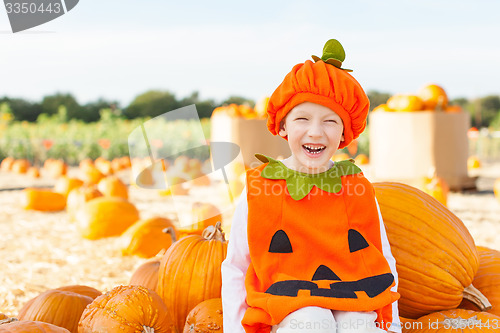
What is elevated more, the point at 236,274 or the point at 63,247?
the point at 236,274

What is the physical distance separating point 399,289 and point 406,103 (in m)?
6.32

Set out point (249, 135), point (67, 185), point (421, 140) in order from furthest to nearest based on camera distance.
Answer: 1. point (249, 135)
2. point (421, 140)
3. point (67, 185)

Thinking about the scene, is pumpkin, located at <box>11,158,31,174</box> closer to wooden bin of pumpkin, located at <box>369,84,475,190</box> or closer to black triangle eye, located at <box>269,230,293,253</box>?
wooden bin of pumpkin, located at <box>369,84,475,190</box>

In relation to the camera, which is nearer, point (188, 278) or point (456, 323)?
point (456, 323)

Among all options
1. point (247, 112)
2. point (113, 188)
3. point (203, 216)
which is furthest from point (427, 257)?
point (247, 112)

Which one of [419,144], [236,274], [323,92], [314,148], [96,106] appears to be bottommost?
[96,106]

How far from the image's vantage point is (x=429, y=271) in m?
2.12

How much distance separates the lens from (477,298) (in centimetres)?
221

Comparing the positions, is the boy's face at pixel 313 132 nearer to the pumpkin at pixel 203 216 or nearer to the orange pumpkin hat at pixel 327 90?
the orange pumpkin hat at pixel 327 90

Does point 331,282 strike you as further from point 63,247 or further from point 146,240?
point 63,247

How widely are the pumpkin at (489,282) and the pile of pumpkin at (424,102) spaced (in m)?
5.78

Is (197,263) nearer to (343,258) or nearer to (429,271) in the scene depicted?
(343,258)

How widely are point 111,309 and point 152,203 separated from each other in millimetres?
5233

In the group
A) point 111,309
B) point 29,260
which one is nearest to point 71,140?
point 29,260
